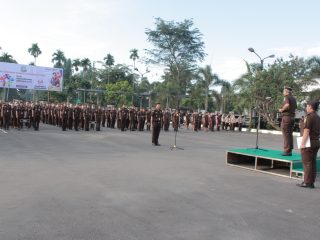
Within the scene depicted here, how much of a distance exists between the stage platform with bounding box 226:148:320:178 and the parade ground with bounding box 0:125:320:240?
0.43 meters

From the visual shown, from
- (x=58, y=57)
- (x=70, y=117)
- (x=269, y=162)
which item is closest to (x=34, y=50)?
(x=58, y=57)

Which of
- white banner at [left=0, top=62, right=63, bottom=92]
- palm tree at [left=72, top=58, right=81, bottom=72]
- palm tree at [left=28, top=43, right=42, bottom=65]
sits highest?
palm tree at [left=28, top=43, right=42, bottom=65]

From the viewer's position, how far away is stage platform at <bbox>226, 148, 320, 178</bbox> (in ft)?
30.0

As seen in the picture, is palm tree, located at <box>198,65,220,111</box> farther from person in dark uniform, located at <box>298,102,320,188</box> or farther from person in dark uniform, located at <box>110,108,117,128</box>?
person in dark uniform, located at <box>298,102,320,188</box>

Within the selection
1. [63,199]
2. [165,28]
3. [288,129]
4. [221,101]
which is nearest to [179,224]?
[63,199]

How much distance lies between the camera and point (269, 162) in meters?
11.3

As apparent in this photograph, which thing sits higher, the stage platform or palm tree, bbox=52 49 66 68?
palm tree, bbox=52 49 66 68

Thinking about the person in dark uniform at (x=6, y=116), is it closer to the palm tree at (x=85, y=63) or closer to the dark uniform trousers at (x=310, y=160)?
the dark uniform trousers at (x=310, y=160)

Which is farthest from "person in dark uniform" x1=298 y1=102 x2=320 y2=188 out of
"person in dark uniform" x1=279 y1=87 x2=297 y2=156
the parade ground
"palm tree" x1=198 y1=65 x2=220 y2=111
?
"palm tree" x1=198 y1=65 x2=220 y2=111

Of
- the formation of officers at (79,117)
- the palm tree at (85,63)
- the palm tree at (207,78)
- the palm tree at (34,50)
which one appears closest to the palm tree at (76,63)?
the palm tree at (85,63)

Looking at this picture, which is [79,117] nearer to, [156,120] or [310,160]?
[156,120]

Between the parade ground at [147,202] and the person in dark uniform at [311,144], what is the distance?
278 millimetres

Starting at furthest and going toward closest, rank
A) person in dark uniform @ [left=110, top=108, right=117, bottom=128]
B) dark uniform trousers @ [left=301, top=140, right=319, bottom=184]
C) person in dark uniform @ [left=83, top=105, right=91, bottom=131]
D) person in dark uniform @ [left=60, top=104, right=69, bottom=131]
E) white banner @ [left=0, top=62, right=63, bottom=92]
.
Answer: white banner @ [left=0, top=62, right=63, bottom=92], person in dark uniform @ [left=110, top=108, right=117, bottom=128], person in dark uniform @ [left=83, top=105, right=91, bottom=131], person in dark uniform @ [left=60, top=104, right=69, bottom=131], dark uniform trousers @ [left=301, top=140, right=319, bottom=184]

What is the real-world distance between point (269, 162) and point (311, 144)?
11.4 ft
